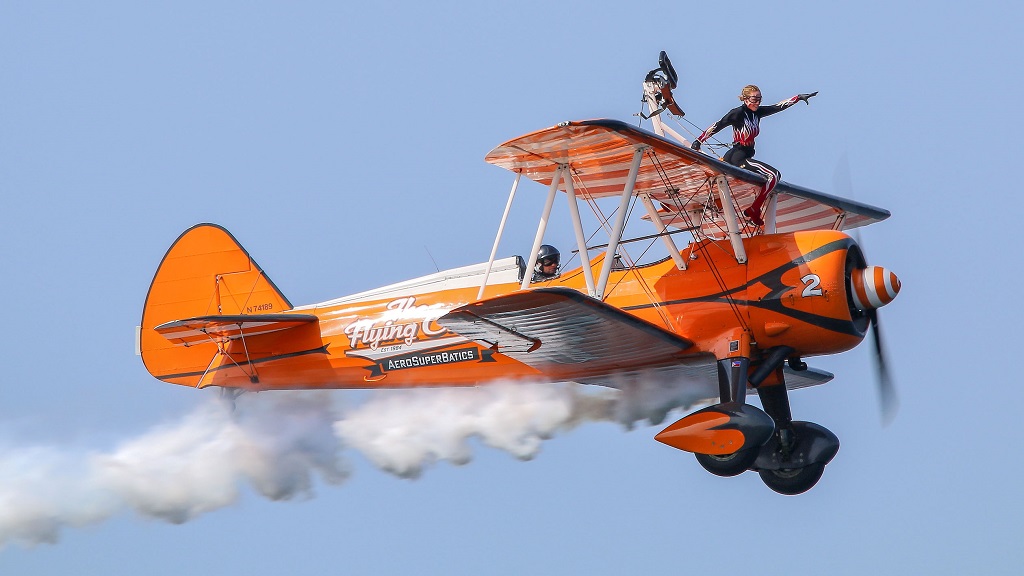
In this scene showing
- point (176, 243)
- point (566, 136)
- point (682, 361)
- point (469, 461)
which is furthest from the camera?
point (176, 243)

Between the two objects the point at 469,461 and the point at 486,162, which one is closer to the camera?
the point at 486,162

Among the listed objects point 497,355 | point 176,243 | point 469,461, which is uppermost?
point 176,243

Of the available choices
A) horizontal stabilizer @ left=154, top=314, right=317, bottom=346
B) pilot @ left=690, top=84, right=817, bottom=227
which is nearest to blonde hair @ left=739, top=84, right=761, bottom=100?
pilot @ left=690, top=84, right=817, bottom=227

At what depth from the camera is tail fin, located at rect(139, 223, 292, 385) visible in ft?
54.3

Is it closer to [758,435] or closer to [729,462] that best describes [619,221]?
[758,435]

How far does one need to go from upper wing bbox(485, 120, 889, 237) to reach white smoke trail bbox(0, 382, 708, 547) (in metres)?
2.07

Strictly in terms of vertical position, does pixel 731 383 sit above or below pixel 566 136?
below

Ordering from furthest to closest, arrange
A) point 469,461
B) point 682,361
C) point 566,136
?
point 469,461 < point 682,361 < point 566,136

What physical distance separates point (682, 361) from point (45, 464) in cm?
713

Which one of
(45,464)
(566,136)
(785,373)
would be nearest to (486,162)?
(566,136)

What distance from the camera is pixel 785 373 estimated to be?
1550 cm

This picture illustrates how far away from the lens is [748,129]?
1459 cm

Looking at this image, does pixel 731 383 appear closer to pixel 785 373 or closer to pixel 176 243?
pixel 785 373

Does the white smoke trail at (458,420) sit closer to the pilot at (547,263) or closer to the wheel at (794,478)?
the pilot at (547,263)
